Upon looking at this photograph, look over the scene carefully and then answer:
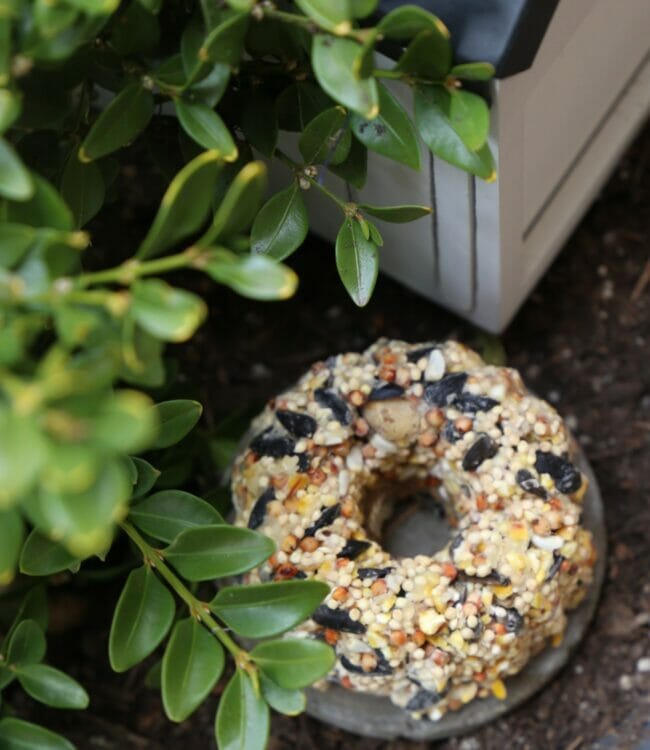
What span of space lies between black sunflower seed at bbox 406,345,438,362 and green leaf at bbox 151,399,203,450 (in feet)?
0.99

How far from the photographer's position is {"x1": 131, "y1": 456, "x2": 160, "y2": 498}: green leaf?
3.48 ft

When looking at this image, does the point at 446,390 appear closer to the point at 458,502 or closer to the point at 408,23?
the point at 458,502

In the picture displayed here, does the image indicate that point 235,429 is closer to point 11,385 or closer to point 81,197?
point 81,197

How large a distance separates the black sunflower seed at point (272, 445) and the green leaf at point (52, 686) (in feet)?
1.08

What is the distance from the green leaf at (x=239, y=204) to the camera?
0.81 m

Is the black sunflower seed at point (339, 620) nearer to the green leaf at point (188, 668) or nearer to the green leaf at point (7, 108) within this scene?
the green leaf at point (188, 668)

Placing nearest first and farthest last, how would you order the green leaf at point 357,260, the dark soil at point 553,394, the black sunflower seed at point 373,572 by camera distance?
the green leaf at point 357,260, the black sunflower seed at point 373,572, the dark soil at point 553,394

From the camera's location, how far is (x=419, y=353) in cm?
128

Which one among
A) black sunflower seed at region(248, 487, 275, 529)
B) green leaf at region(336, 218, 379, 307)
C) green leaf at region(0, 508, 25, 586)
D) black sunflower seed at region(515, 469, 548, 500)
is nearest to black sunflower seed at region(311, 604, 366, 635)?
black sunflower seed at region(248, 487, 275, 529)

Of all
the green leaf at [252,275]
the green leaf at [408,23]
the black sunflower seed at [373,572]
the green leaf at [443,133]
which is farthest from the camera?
the black sunflower seed at [373,572]

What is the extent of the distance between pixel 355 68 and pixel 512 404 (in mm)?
521

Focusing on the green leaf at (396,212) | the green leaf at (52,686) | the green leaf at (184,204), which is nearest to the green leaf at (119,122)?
the green leaf at (184,204)

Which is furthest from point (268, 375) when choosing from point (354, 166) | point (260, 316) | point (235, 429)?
point (354, 166)

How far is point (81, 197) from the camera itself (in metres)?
1.04
